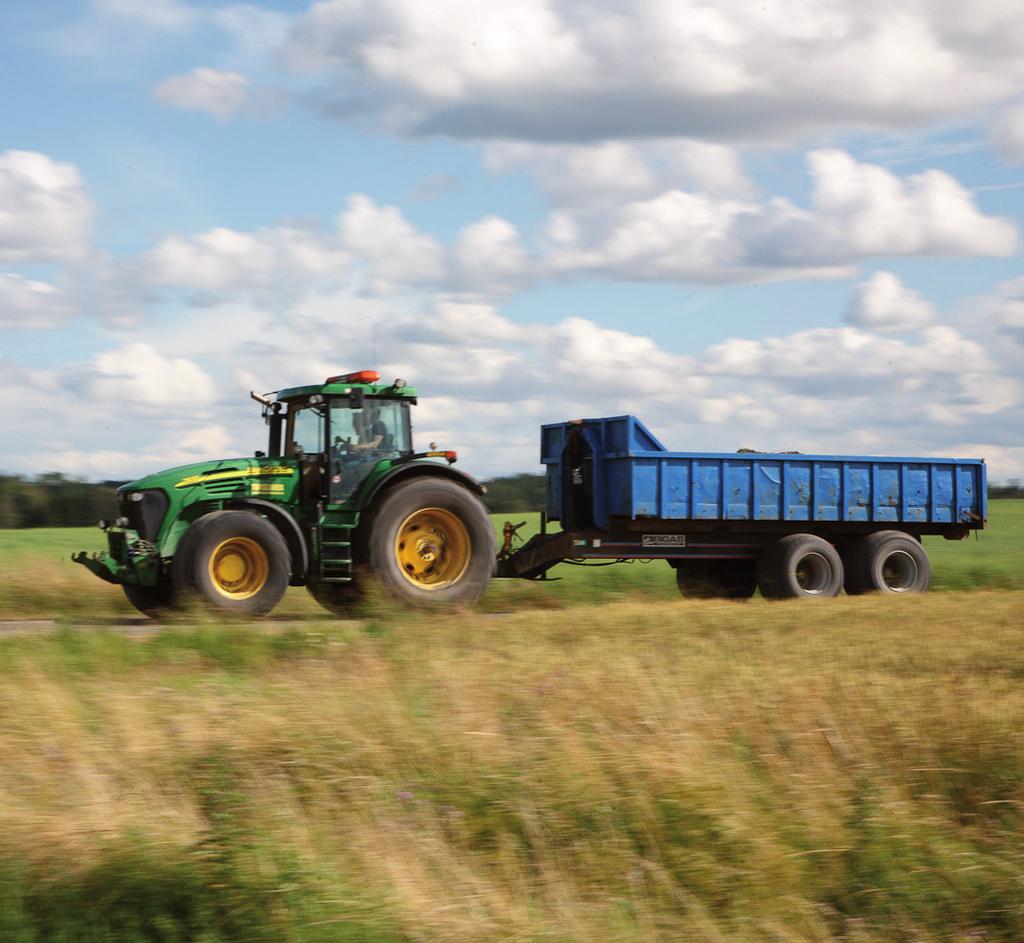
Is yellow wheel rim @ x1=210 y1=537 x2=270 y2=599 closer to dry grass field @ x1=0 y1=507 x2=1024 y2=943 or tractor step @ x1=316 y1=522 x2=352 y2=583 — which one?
tractor step @ x1=316 y1=522 x2=352 y2=583

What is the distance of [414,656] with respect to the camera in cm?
892

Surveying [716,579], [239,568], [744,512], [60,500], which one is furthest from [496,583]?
[60,500]

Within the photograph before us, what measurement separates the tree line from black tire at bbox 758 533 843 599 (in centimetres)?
2010

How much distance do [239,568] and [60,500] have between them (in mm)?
27332

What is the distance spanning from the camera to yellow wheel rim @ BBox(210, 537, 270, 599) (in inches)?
497

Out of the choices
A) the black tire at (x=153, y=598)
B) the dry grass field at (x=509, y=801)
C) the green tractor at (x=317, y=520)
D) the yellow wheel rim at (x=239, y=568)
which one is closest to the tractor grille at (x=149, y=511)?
the green tractor at (x=317, y=520)

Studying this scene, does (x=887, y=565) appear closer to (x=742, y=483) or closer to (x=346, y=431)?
(x=742, y=483)

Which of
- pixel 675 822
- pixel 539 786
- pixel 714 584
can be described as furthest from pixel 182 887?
pixel 714 584

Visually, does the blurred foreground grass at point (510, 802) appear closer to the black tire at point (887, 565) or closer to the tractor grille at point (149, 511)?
Result: the tractor grille at point (149, 511)

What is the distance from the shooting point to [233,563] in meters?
12.7

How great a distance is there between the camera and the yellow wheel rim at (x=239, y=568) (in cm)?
1263

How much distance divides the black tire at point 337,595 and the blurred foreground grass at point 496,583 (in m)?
0.44

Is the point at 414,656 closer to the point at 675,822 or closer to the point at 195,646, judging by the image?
the point at 195,646

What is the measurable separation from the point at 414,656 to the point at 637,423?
715cm
